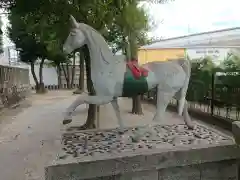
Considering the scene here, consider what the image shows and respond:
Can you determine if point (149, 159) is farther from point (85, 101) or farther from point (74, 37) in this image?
point (74, 37)

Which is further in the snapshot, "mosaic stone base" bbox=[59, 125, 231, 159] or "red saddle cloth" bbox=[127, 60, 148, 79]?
"red saddle cloth" bbox=[127, 60, 148, 79]

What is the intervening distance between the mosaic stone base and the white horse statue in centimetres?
24

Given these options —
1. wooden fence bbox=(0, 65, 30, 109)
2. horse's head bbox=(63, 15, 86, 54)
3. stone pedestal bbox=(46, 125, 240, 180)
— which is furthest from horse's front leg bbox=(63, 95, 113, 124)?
wooden fence bbox=(0, 65, 30, 109)

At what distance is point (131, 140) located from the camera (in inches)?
107

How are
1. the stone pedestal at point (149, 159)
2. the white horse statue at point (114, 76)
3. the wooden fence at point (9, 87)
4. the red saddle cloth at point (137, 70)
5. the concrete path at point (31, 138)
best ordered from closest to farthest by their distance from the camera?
the stone pedestal at point (149, 159) → the white horse statue at point (114, 76) → the red saddle cloth at point (137, 70) → the concrete path at point (31, 138) → the wooden fence at point (9, 87)

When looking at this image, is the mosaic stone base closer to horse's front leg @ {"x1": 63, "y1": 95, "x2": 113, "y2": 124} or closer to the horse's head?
horse's front leg @ {"x1": 63, "y1": 95, "x2": 113, "y2": 124}

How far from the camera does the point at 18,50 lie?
49.3 ft

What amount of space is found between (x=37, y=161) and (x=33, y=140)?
1.30 metres

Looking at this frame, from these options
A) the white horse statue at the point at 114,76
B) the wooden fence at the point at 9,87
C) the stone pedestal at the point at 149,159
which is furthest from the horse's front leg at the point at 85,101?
the wooden fence at the point at 9,87

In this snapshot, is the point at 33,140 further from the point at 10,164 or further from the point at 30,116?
the point at 30,116

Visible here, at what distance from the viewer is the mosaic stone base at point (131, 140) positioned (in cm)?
243

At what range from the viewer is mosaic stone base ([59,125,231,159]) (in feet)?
7.97

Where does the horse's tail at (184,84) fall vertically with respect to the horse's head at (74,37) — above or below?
below

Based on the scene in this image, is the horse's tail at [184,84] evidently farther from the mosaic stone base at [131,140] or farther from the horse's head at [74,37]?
the horse's head at [74,37]
